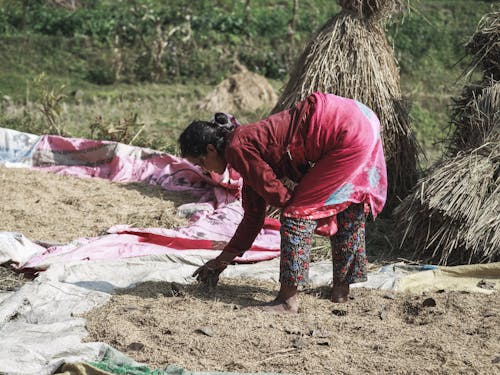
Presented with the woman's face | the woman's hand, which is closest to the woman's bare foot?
the woman's hand

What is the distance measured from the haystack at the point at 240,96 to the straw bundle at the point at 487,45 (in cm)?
379

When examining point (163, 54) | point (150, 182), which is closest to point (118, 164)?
point (150, 182)

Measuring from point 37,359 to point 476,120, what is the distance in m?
3.45

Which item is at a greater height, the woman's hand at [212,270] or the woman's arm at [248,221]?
the woman's arm at [248,221]

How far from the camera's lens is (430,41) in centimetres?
1341

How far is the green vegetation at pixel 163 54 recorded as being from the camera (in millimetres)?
9180

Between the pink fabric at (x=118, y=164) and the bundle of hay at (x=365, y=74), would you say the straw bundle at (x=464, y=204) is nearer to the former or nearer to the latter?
the bundle of hay at (x=365, y=74)

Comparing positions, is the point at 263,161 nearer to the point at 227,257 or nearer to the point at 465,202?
the point at 227,257

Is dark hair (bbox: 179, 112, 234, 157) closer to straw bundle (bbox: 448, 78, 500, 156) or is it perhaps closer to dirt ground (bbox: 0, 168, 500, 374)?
dirt ground (bbox: 0, 168, 500, 374)

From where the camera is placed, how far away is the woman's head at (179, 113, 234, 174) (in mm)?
3492

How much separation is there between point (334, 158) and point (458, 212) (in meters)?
1.44

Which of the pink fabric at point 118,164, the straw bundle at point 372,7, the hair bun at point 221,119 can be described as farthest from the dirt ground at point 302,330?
the straw bundle at point 372,7

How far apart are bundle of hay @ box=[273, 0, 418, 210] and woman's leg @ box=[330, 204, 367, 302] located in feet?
6.52

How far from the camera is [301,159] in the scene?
12.0 feet
